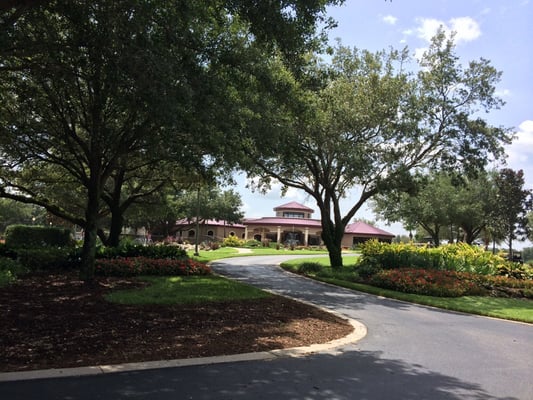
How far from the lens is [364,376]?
5.79 metres

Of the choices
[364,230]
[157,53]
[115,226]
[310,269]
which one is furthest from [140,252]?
[364,230]

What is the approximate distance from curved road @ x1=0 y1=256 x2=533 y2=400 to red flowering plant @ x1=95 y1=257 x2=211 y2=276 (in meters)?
8.57

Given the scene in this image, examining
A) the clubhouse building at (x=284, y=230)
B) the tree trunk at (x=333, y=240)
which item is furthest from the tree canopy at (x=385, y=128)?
the clubhouse building at (x=284, y=230)

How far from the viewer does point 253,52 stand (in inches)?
415

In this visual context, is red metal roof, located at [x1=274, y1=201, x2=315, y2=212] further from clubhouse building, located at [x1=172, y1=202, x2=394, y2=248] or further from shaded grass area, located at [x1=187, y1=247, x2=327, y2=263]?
shaded grass area, located at [x1=187, y1=247, x2=327, y2=263]

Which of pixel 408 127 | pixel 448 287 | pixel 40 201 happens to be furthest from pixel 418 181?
pixel 40 201

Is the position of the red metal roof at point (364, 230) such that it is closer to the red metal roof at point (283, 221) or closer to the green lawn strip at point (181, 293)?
the red metal roof at point (283, 221)

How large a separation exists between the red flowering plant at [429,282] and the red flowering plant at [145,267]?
666 cm

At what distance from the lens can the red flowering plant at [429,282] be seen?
15.5 meters

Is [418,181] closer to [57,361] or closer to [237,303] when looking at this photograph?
[237,303]

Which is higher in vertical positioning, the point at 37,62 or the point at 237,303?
the point at 37,62

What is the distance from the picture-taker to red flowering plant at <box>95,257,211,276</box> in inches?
597

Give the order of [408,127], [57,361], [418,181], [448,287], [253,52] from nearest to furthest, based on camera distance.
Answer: [57,361] < [253,52] < [448,287] < [408,127] < [418,181]

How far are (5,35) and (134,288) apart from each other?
739 cm
